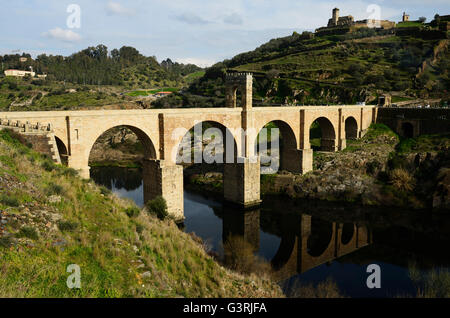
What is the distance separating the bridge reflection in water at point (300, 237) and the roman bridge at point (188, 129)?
3.15 m

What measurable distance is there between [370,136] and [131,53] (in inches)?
4008

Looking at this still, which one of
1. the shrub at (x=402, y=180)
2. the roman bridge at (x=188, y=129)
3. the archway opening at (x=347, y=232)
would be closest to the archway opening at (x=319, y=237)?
the archway opening at (x=347, y=232)

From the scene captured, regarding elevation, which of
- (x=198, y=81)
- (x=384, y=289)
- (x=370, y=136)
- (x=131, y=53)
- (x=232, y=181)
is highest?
(x=131, y=53)

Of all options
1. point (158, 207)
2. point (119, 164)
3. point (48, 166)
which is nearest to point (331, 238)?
point (158, 207)

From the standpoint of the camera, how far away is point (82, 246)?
366 inches

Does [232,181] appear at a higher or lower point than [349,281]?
higher

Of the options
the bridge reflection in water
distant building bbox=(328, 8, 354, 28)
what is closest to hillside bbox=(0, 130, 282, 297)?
the bridge reflection in water

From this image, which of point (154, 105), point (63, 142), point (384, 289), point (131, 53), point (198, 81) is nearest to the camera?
point (384, 289)

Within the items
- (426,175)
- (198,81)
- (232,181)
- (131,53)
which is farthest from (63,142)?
(131,53)

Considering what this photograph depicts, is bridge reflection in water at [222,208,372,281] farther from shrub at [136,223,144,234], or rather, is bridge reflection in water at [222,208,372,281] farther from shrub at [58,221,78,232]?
shrub at [58,221,78,232]

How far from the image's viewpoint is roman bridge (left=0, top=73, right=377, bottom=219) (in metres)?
19.0

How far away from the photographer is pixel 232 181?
29.3 meters

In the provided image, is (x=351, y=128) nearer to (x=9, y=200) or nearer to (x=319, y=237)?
(x=319, y=237)

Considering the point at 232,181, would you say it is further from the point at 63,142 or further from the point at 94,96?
the point at 94,96
